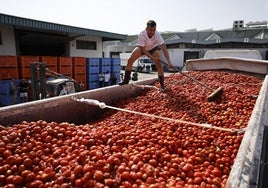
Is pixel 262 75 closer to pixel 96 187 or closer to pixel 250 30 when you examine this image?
pixel 96 187

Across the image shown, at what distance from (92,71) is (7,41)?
5.07 meters

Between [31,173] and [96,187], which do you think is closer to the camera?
[96,187]

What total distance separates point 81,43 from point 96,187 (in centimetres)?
1637

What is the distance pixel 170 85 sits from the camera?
247 inches

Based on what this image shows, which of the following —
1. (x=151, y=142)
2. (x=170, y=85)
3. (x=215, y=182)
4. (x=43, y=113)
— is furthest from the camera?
(x=170, y=85)

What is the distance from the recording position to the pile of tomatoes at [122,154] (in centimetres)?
198

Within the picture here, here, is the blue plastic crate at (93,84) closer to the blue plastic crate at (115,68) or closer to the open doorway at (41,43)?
the blue plastic crate at (115,68)

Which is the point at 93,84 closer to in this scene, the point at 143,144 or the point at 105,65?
the point at 105,65

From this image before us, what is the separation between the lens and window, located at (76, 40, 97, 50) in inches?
666

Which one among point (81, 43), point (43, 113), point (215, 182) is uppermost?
point (81, 43)

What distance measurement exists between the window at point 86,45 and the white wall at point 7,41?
501cm

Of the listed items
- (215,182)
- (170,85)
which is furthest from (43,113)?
(170,85)

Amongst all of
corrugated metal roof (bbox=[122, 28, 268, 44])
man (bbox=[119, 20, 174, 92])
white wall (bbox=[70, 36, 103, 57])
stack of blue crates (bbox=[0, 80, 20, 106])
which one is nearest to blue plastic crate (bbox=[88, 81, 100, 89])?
white wall (bbox=[70, 36, 103, 57])

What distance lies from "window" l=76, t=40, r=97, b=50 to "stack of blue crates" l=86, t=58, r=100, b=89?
109 inches
